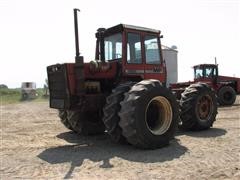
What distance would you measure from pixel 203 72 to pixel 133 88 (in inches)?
602

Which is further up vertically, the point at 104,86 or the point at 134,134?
the point at 104,86

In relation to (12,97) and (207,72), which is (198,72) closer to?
(207,72)

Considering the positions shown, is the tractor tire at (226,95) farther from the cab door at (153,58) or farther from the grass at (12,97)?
the grass at (12,97)

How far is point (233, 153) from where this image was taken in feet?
25.0

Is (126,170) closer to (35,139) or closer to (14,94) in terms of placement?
(35,139)

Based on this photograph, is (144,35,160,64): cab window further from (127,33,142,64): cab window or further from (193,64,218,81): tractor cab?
→ (193,64,218,81): tractor cab

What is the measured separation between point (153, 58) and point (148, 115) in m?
2.01

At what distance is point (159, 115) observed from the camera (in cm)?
909

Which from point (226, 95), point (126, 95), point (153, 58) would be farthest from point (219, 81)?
point (126, 95)

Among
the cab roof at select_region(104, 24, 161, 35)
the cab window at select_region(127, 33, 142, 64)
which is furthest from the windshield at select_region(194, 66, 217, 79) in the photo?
the cab window at select_region(127, 33, 142, 64)

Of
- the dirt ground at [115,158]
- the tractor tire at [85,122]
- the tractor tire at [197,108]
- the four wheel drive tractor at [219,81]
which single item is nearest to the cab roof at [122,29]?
the tractor tire at [197,108]

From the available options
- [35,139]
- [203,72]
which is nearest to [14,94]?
[203,72]

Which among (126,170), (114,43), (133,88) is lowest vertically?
(126,170)

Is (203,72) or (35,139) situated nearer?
(35,139)
